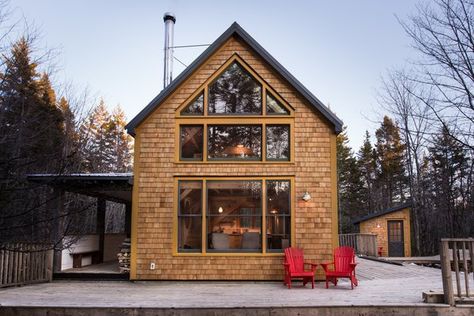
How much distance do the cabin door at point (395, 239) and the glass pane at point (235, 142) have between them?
12.3 m

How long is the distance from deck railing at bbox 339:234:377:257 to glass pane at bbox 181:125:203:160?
9.45m

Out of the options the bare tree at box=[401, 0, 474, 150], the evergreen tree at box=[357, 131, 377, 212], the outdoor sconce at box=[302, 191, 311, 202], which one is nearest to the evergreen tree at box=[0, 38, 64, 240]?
the outdoor sconce at box=[302, 191, 311, 202]

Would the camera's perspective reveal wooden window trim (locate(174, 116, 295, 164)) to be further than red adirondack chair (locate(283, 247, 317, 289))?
Yes

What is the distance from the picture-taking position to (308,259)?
9.68 metres

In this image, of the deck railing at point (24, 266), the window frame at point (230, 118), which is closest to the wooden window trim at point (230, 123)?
the window frame at point (230, 118)

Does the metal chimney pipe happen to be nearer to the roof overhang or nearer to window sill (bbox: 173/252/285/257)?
the roof overhang

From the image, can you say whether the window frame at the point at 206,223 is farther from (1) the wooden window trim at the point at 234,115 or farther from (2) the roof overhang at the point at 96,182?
(1) the wooden window trim at the point at 234,115

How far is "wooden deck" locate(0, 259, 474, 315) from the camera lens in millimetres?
6863

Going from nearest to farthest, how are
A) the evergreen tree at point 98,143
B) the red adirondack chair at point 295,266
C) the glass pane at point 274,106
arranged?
the red adirondack chair at point 295,266 < the glass pane at point 274,106 < the evergreen tree at point 98,143

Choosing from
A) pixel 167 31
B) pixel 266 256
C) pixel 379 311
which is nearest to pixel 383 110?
pixel 167 31

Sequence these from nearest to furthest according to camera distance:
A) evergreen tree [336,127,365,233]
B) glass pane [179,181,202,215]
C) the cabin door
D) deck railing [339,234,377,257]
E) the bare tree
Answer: the bare tree
glass pane [179,181,202,215]
deck railing [339,234,377,257]
the cabin door
evergreen tree [336,127,365,233]

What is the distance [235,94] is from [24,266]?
20.6ft

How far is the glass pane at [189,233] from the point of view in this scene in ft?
32.4

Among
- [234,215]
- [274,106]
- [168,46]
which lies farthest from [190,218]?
[168,46]
